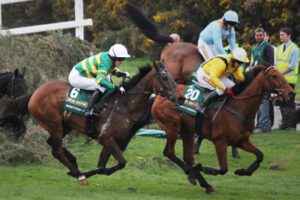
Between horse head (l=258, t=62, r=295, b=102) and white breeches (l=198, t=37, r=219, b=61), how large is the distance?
9.13ft

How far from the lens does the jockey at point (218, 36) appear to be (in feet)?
48.1

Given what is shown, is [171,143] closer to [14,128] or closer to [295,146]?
[14,128]

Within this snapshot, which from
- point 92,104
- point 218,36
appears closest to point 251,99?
point 92,104

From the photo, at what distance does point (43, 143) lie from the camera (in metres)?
15.1

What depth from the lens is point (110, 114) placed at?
41.0 ft

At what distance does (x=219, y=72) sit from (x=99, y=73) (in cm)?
171

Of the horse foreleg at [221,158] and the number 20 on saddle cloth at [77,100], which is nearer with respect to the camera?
the horse foreleg at [221,158]

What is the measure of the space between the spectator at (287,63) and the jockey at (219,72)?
470cm

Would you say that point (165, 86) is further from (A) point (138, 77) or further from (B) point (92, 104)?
(B) point (92, 104)

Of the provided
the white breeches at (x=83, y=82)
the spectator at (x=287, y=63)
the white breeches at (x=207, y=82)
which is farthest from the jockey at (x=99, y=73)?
the spectator at (x=287, y=63)

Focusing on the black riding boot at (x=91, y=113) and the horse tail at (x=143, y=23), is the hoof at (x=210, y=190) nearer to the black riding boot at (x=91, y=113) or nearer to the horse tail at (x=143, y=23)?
the black riding boot at (x=91, y=113)

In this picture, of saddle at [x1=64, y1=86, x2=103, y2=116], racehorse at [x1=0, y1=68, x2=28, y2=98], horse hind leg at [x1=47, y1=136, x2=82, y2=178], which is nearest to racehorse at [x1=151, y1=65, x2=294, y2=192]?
saddle at [x1=64, y1=86, x2=103, y2=116]

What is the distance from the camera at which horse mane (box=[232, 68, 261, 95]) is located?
12.5 metres

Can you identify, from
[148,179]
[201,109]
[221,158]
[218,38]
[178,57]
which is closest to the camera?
[221,158]
